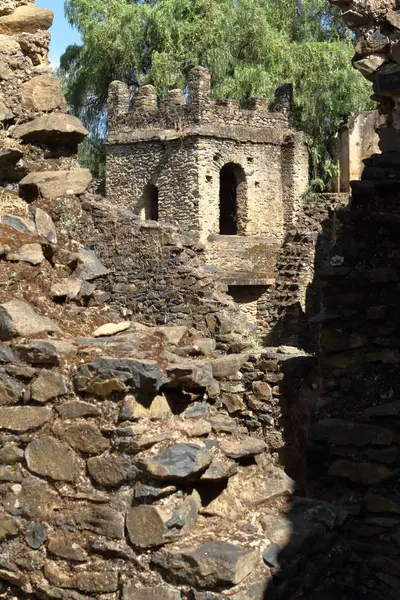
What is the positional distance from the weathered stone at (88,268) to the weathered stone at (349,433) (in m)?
1.83

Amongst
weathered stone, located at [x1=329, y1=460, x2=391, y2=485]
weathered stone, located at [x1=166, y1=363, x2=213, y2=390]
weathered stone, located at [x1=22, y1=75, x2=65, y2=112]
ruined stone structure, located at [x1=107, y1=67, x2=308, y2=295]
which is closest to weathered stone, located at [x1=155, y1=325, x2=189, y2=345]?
weathered stone, located at [x1=166, y1=363, x2=213, y2=390]

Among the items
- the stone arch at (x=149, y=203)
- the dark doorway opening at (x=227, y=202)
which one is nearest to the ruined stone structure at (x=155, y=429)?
the stone arch at (x=149, y=203)

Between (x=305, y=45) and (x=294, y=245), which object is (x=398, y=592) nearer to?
(x=294, y=245)

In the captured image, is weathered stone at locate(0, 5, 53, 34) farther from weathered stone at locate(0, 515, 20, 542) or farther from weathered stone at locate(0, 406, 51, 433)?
weathered stone at locate(0, 515, 20, 542)

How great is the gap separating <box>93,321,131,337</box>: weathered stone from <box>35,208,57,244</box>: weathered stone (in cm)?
98

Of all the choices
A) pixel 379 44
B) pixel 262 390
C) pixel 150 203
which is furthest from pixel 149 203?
pixel 379 44

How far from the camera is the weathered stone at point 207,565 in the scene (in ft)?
→ 11.1

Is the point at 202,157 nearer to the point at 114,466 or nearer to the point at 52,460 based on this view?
the point at 52,460

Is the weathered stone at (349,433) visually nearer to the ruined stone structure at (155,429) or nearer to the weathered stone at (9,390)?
the ruined stone structure at (155,429)

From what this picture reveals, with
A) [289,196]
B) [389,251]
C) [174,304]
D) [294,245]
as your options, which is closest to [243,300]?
[294,245]

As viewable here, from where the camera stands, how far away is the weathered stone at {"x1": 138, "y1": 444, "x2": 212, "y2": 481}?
3.55 m

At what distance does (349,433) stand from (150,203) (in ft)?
77.6

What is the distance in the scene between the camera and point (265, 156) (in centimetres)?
2786

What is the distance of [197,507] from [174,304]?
763 centimetres
